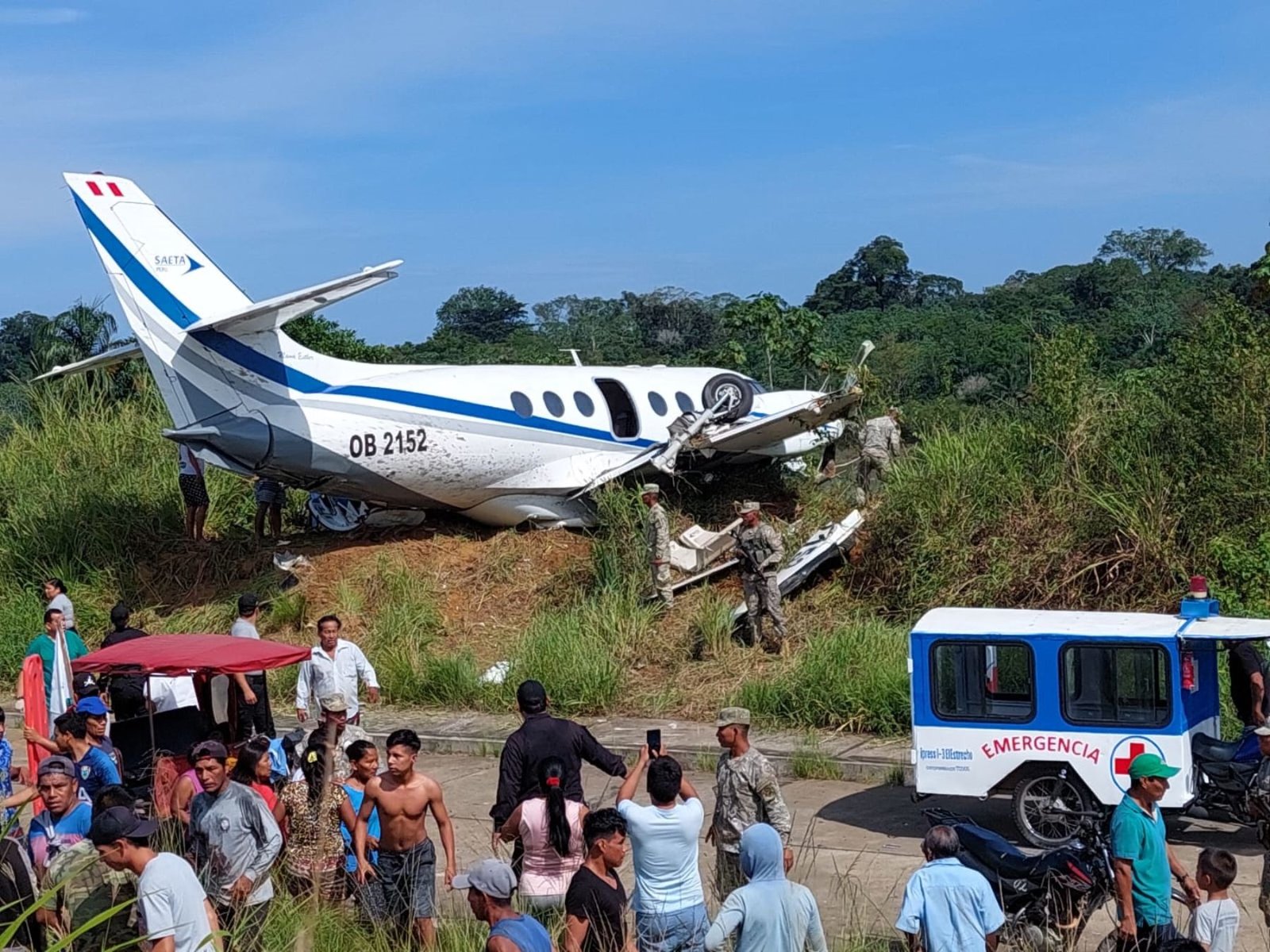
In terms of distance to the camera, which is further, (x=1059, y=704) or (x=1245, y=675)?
(x=1245, y=675)

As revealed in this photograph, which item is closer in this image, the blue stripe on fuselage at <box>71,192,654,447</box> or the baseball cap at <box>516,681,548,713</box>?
the baseball cap at <box>516,681,548,713</box>

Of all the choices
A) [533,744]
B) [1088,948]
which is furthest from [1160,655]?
[533,744]

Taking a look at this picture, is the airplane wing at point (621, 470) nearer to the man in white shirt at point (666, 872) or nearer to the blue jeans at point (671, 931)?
the man in white shirt at point (666, 872)

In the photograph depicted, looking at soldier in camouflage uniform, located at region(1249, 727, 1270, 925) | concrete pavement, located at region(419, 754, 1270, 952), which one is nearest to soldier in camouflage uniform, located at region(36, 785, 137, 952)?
concrete pavement, located at region(419, 754, 1270, 952)

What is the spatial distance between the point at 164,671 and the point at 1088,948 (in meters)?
6.53

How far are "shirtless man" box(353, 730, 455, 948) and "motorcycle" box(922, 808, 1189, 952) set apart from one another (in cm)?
282

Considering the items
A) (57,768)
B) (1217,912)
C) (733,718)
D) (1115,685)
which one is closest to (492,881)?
(733,718)

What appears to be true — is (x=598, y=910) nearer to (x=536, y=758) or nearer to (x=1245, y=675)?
(x=536, y=758)

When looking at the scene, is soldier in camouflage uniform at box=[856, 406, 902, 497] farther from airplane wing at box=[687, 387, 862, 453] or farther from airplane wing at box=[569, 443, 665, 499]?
airplane wing at box=[569, 443, 665, 499]

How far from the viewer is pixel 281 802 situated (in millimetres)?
9320

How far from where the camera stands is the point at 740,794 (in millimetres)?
8578

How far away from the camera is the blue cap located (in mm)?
10516

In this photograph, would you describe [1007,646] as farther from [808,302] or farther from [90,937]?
[808,302]

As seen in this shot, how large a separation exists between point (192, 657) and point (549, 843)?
411 cm
